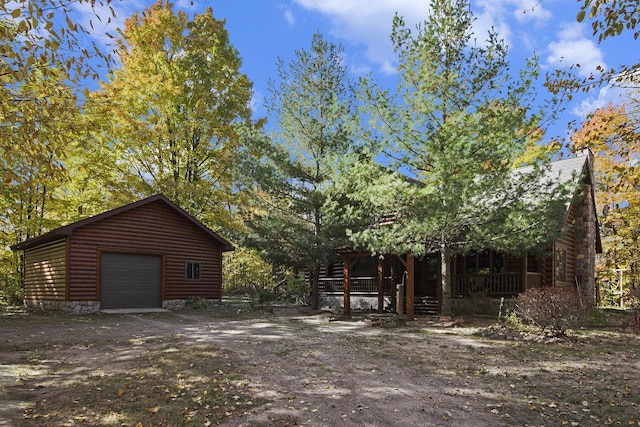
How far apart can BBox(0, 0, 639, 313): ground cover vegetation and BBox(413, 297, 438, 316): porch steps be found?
2.88 meters

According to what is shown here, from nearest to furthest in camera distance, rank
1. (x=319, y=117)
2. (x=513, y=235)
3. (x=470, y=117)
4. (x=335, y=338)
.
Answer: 1. (x=335, y=338)
2. (x=470, y=117)
3. (x=513, y=235)
4. (x=319, y=117)

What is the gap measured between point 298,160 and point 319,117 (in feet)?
6.50

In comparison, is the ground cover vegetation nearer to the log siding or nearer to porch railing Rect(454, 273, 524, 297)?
the log siding

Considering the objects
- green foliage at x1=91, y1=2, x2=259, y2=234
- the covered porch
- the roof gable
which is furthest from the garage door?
the covered porch

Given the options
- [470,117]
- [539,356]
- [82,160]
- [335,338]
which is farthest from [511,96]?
[82,160]

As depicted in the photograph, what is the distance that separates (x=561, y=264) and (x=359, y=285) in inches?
357

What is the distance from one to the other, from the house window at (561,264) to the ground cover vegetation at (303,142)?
263 cm

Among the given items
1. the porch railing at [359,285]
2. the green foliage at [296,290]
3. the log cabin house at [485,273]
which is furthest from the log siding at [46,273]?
the porch railing at [359,285]

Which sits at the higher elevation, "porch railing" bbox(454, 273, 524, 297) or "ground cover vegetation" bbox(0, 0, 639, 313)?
"ground cover vegetation" bbox(0, 0, 639, 313)

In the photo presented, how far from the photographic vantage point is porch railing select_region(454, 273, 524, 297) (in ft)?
56.4

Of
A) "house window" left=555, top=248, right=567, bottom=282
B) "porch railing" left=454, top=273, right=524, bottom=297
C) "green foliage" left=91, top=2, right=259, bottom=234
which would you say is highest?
"green foliage" left=91, top=2, right=259, bottom=234

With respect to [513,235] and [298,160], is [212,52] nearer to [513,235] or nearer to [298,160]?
[298,160]

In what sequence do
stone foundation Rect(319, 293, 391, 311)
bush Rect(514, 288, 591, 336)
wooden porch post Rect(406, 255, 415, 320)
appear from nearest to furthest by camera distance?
bush Rect(514, 288, 591, 336)
wooden porch post Rect(406, 255, 415, 320)
stone foundation Rect(319, 293, 391, 311)

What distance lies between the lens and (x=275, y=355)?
856 cm
